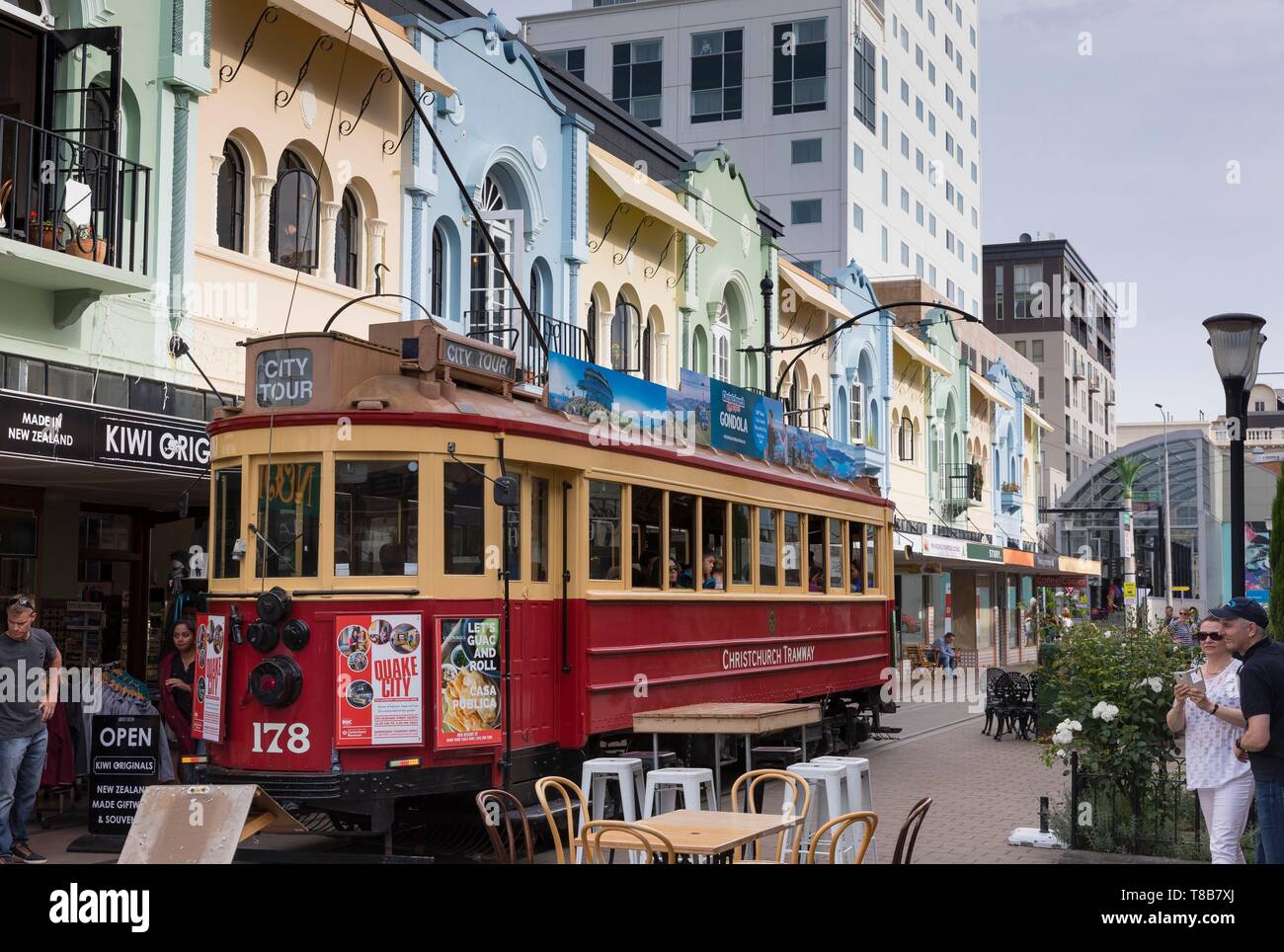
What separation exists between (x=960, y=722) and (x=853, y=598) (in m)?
7.36

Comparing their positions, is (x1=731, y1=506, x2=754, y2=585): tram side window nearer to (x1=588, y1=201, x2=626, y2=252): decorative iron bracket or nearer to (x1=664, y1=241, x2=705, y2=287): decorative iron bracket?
(x1=588, y1=201, x2=626, y2=252): decorative iron bracket

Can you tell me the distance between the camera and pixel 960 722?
25172mm

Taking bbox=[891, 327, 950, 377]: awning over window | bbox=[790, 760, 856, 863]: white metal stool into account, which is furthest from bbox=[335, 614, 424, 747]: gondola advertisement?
bbox=[891, 327, 950, 377]: awning over window

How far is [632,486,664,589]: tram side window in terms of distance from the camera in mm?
12836

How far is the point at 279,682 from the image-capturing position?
10.2m

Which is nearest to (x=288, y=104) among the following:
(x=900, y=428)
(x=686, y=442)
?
(x=686, y=442)

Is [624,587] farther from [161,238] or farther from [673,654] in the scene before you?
[161,238]

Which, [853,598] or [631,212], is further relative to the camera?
[631,212]

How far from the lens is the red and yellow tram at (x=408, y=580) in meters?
10.3

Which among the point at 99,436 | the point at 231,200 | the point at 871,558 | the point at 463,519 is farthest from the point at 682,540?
the point at 871,558

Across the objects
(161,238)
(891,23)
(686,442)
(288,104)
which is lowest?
(686,442)

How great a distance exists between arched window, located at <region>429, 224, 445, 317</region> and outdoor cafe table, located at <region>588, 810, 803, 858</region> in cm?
1186
